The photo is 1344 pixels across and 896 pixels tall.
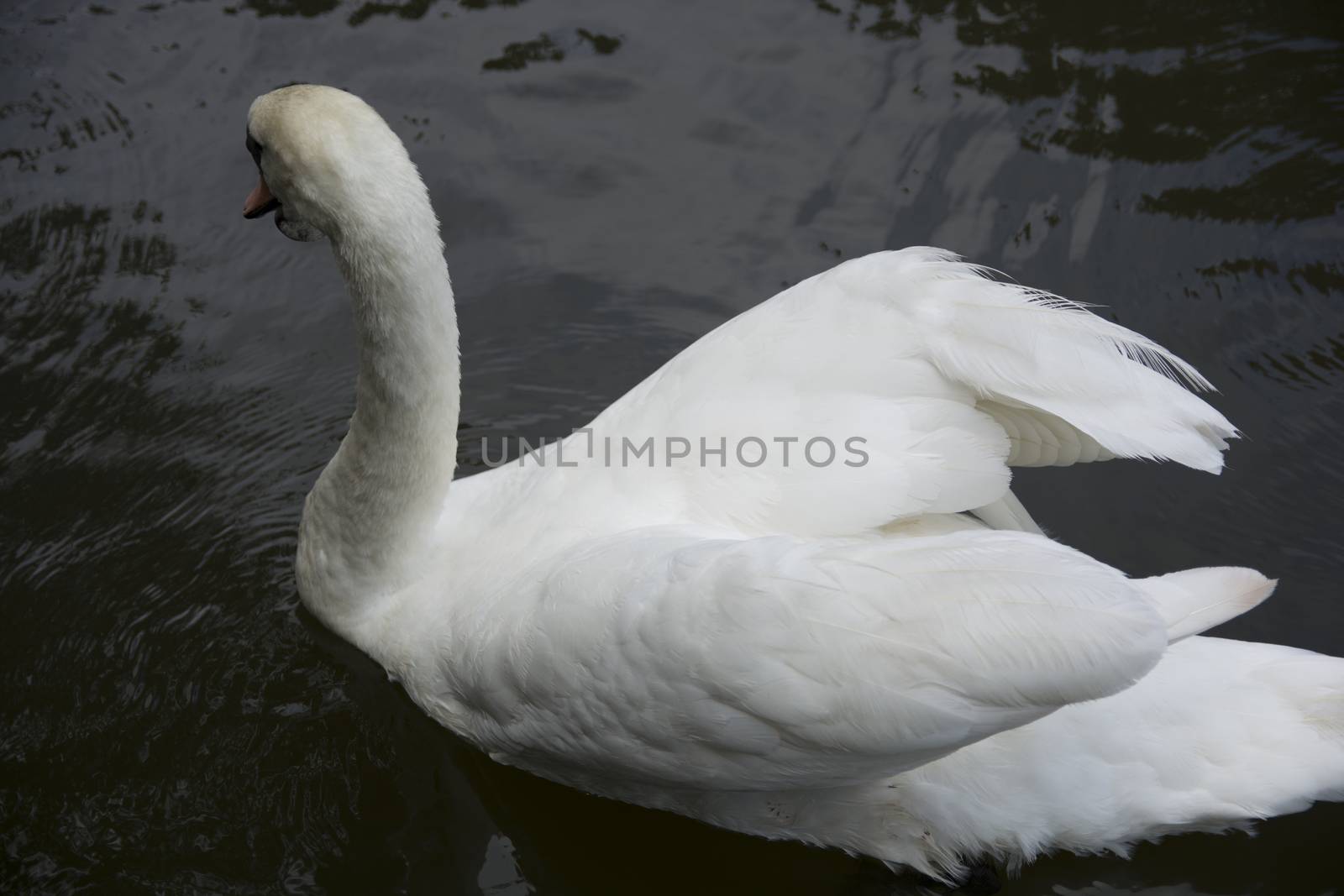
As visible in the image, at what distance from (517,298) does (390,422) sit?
7.37ft

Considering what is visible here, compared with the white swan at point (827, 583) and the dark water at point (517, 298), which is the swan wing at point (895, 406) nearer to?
the white swan at point (827, 583)

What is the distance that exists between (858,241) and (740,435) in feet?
9.09

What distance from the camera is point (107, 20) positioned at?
775cm

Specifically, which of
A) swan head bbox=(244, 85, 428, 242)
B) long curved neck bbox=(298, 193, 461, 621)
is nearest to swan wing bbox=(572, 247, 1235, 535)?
long curved neck bbox=(298, 193, 461, 621)

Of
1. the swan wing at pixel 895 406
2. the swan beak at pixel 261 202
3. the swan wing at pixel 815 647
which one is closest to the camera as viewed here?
the swan wing at pixel 815 647

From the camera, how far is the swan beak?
4.05m

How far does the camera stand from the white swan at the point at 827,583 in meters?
3.26

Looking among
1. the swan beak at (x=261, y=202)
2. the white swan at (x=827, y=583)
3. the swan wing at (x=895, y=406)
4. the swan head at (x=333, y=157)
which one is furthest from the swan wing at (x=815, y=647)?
the swan beak at (x=261, y=202)

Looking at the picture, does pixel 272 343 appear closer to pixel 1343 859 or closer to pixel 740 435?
pixel 740 435

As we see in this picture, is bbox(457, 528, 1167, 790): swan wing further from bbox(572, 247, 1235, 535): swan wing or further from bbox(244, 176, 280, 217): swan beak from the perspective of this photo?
bbox(244, 176, 280, 217): swan beak

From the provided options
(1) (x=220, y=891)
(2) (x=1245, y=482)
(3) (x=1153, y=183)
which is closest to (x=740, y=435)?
(1) (x=220, y=891)

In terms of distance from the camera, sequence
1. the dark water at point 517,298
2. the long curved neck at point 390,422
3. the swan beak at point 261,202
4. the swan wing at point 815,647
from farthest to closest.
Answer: the dark water at point 517,298 → the swan beak at point 261,202 → the long curved neck at point 390,422 → the swan wing at point 815,647

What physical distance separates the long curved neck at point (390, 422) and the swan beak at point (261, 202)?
0.27 m

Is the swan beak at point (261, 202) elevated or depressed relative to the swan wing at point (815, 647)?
elevated
